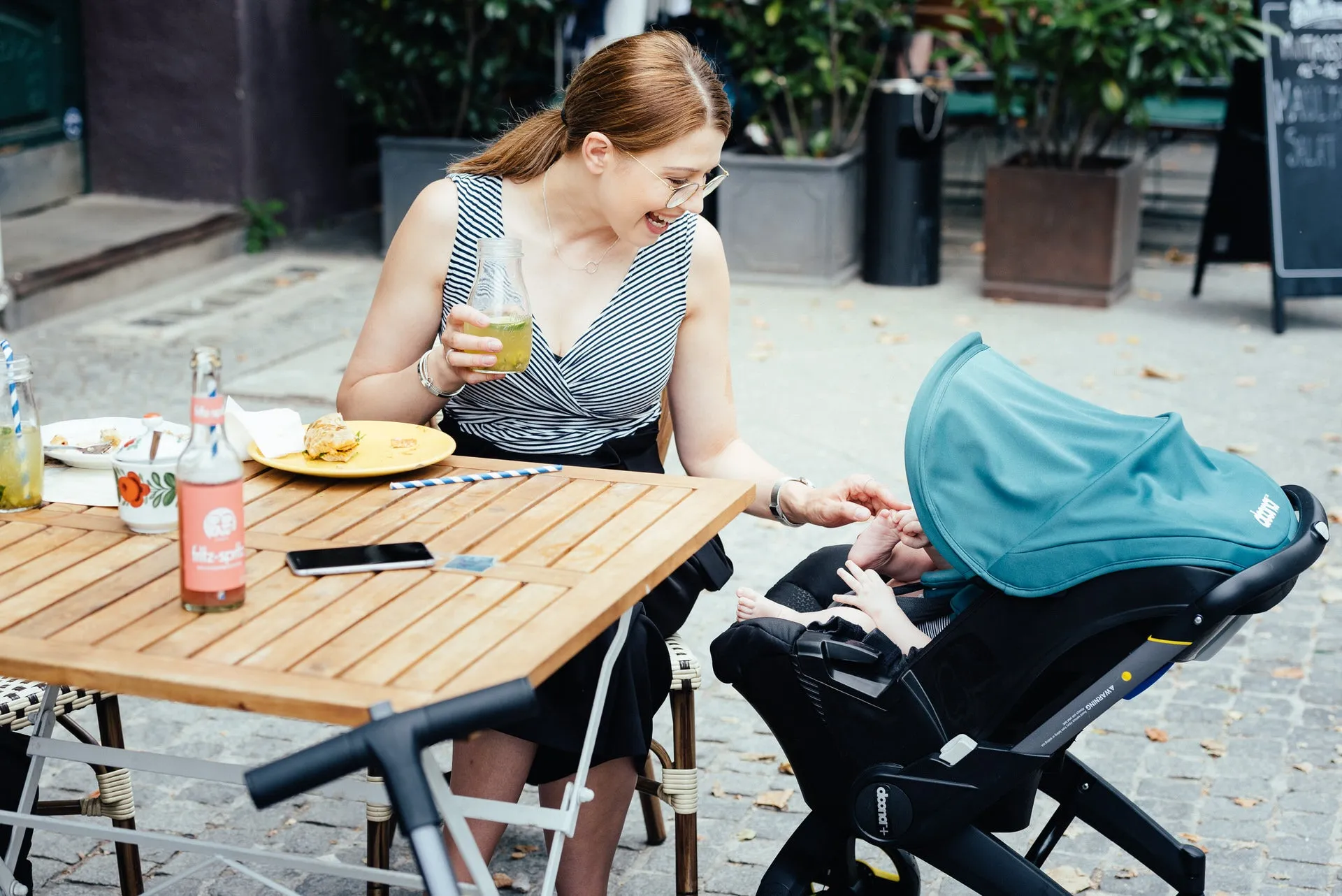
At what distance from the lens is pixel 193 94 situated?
860cm

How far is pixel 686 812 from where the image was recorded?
9.37ft

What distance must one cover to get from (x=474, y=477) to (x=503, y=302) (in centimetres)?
29

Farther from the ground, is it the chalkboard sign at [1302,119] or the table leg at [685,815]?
the chalkboard sign at [1302,119]

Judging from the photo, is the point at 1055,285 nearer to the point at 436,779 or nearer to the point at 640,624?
the point at 640,624

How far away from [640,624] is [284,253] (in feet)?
22.4

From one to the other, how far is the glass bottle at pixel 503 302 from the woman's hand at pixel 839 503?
0.64 m

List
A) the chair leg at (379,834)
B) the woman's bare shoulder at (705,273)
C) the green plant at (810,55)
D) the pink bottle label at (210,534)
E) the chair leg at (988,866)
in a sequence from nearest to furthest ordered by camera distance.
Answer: the pink bottle label at (210,534) → the chair leg at (988,866) → the chair leg at (379,834) → the woman's bare shoulder at (705,273) → the green plant at (810,55)

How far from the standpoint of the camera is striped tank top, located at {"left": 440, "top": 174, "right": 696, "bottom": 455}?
2928 mm

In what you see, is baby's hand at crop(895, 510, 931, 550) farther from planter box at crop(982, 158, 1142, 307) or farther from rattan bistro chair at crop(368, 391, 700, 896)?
planter box at crop(982, 158, 1142, 307)

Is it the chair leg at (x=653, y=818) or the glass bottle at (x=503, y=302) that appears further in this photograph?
the chair leg at (x=653, y=818)

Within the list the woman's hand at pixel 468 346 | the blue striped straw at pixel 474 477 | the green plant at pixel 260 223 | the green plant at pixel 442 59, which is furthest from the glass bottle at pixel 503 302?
the green plant at pixel 260 223

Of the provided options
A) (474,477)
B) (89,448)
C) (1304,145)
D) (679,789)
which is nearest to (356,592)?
(474,477)

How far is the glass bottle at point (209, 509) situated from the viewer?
1.90 meters

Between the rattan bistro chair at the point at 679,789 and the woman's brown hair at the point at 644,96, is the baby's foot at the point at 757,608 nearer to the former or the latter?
the rattan bistro chair at the point at 679,789
